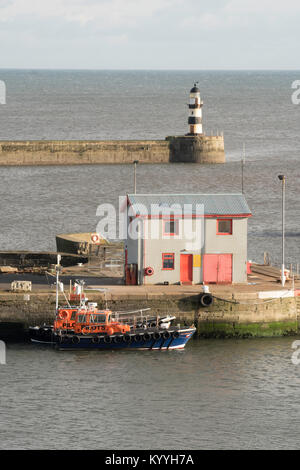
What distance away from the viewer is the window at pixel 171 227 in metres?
56.7

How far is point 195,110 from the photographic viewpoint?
120 m

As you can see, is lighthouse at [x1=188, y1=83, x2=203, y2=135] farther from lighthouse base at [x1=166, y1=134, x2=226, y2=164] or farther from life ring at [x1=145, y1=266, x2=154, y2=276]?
life ring at [x1=145, y1=266, x2=154, y2=276]

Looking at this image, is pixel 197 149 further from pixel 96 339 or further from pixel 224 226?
pixel 96 339

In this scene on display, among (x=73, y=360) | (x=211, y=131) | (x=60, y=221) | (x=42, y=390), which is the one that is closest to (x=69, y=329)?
(x=73, y=360)

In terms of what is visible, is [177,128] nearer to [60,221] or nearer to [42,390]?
[60,221]

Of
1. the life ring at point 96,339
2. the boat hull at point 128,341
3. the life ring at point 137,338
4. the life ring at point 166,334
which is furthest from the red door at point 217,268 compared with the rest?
the life ring at point 96,339

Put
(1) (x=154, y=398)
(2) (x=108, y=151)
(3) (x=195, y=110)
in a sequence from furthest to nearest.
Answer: (2) (x=108, y=151) < (3) (x=195, y=110) < (1) (x=154, y=398)

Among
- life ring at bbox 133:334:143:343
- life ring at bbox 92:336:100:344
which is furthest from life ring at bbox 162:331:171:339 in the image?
life ring at bbox 92:336:100:344

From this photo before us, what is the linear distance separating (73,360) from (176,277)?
7.47 metres

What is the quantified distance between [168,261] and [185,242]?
1200mm

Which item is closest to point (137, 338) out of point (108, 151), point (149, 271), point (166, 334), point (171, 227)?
point (166, 334)

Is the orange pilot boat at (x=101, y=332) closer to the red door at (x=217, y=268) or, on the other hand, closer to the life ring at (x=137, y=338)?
the life ring at (x=137, y=338)

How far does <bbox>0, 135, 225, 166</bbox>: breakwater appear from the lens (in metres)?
127

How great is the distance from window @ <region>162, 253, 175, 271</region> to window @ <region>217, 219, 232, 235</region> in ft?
8.29
